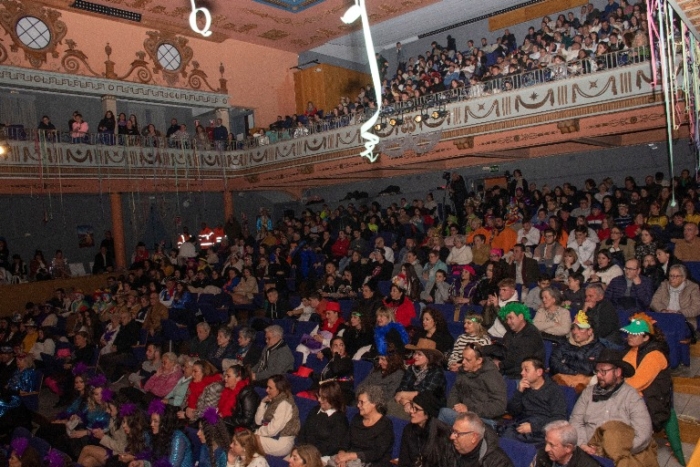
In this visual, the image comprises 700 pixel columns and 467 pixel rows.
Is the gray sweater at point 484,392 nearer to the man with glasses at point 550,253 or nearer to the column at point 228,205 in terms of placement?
the man with glasses at point 550,253

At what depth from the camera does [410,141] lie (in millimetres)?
12438

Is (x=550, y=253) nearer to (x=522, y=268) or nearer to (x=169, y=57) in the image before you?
(x=522, y=268)

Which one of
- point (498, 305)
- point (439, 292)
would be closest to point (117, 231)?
point (439, 292)

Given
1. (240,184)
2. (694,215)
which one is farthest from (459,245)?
(240,184)

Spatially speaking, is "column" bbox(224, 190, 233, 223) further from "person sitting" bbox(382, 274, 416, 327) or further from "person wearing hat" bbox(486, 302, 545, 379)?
"person wearing hat" bbox(486, 302, 545, 379)

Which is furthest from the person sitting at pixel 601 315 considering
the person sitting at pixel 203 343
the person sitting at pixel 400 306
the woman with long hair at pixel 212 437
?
the person sitting at pixel 203 343

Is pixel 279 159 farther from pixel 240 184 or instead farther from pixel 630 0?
pixel 630 0

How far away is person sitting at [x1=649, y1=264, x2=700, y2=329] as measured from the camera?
5465 millimetres

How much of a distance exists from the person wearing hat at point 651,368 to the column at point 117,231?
43.9 ft

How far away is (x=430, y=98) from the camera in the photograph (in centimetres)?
1203

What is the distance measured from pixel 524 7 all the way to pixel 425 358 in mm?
13658

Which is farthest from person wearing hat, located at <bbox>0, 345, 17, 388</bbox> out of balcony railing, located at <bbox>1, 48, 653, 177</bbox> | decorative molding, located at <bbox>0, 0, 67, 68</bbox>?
decorative molding, located at <bbox>0, 0, 67, 68</bbox>

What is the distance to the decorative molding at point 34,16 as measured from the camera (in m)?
13.6

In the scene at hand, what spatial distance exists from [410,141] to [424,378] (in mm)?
8574
